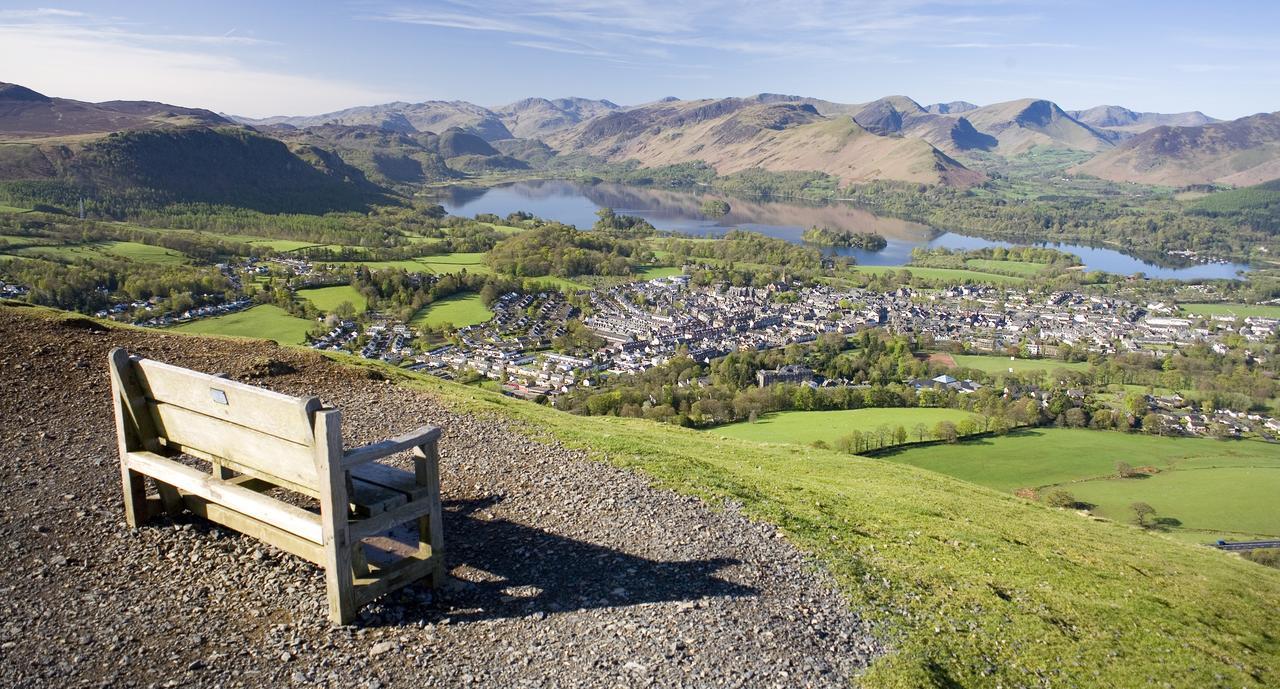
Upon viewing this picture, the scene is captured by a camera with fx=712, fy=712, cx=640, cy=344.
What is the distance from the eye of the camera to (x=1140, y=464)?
3142 centimetres

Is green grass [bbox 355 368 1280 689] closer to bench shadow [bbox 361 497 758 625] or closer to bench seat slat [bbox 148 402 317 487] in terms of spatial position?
bench shadow [bbox 361 497 758 625]

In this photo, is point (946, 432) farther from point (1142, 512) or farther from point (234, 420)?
point (234, 420)

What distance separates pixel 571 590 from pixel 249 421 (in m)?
3.26

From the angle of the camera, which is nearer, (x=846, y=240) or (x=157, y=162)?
(x=157, y=162)

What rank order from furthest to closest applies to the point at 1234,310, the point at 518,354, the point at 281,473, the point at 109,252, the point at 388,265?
the point at 1234,310
the point at 388,265
the point at 109,252
the point at 518,354
the point at 281,473

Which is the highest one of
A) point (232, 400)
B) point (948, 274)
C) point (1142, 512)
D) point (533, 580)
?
→ point (232, 400)

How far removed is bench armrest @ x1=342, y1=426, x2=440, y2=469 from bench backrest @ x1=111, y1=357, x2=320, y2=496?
0.95ft

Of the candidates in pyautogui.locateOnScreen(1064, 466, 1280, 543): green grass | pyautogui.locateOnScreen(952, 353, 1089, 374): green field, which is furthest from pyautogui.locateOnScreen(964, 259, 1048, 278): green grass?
pyautogui.locateOnScreen(1064, 466, 1280, 543): green grass

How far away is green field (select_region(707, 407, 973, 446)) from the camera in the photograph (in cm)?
3071

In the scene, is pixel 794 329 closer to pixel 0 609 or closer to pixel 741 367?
pixel 741 367

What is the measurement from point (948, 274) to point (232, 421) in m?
104

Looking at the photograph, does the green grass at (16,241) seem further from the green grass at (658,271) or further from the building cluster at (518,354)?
the green grass at (658,271)

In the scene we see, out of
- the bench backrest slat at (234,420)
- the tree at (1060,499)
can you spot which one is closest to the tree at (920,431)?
the tree at (1060,499)

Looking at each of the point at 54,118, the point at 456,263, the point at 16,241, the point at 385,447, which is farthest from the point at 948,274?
the point at 54,118
